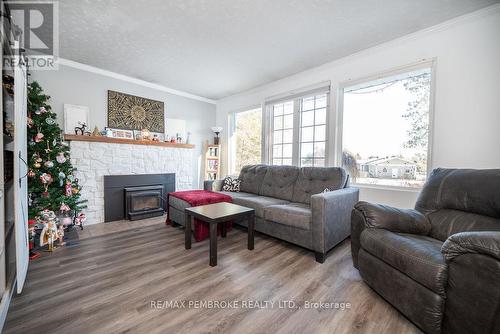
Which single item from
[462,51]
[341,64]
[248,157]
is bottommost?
[248,157]

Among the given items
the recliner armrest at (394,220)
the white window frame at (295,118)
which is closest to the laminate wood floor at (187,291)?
the recliner armrest at (394,220)

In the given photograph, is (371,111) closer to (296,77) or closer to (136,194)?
(296,77)

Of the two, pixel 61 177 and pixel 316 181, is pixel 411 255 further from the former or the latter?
pixel 61 177

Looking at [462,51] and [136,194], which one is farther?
[136,194]

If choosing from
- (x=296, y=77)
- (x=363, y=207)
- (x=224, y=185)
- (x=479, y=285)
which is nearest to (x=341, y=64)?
(x=296, y=77)

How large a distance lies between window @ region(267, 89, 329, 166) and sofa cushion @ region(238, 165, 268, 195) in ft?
1.65

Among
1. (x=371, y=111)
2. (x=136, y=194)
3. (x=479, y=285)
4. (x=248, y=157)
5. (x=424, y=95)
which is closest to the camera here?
(x=479, y=285)

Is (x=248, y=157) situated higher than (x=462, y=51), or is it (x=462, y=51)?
(x=462, y=51)

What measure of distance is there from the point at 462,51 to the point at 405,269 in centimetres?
237

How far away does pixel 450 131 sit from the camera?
7.27 ft

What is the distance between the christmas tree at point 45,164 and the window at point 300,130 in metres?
3.21

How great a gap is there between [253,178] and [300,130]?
120cm

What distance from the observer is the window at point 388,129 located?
2.48 metres

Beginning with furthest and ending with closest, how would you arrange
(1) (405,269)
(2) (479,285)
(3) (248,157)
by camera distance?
1. (3) (248,157)
2. (1) (405,269)
3. (2) (479,285)
